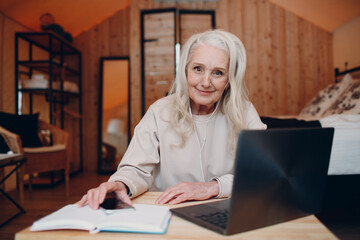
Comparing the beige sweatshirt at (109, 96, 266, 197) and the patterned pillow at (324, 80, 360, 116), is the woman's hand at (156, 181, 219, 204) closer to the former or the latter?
the beige sweatshirt at (109, 96, 266, 197)

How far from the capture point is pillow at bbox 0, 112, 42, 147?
3020 millimetres

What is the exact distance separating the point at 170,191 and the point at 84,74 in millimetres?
4544

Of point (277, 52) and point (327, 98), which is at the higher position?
point (277, 52)

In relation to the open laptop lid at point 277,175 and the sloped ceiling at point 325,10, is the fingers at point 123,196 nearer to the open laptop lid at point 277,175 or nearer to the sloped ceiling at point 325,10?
the open laptop lid at point 277,175

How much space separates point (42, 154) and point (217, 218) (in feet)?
9.36

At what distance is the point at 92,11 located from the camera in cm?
463

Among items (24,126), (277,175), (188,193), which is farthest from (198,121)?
(24,126)

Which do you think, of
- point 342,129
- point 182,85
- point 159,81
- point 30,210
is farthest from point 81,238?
point 159,81

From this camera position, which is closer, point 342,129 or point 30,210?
point 342,129

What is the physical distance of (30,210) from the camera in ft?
8.56

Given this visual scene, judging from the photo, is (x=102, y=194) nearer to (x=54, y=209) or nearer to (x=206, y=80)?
(x=206, y=80)

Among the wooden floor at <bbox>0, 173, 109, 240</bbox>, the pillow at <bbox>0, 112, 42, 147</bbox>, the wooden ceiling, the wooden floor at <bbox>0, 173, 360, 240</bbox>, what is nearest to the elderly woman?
the wooden floor at <bbox>0, 173, 360, 240</bbox>

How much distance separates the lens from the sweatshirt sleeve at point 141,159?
988mm

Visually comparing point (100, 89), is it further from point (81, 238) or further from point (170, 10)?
point (81, 238)
